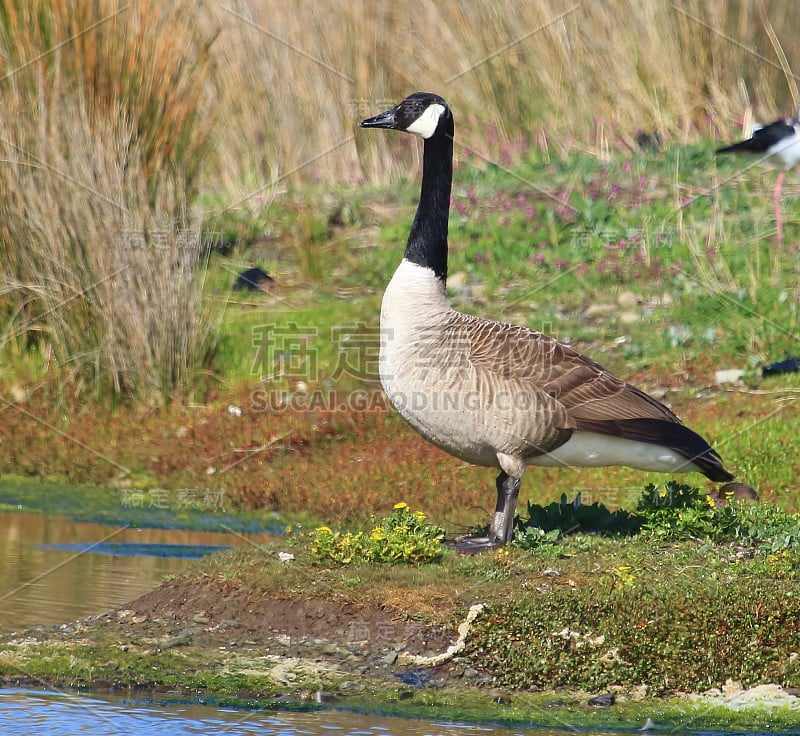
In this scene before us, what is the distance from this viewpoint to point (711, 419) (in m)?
11.9

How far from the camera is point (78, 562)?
31.1 ft

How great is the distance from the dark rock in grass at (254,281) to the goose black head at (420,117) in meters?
6.25

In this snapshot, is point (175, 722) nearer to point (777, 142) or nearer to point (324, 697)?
point (324, 697)

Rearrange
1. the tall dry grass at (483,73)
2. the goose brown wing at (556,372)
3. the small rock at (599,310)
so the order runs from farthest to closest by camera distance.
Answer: the tall dry grass at (483,73) → the small rock at (599,310) → the goose brown wing at (556,372)

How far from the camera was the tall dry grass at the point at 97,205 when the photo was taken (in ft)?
39.9

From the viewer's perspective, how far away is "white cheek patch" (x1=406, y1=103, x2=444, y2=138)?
9.18m

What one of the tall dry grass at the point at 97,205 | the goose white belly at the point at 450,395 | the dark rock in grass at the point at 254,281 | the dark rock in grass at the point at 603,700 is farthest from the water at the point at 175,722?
the dark rock in grass at the point at 254,281

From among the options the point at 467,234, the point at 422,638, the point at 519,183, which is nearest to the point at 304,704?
the point at 422,638

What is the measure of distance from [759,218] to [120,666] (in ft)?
36.7

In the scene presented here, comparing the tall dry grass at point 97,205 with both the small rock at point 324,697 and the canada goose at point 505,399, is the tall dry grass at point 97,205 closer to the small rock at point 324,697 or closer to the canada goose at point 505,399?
the canada goose at point 505,399

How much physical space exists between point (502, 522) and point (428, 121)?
293 centimetres

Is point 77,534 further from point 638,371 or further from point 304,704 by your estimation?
point 638,371

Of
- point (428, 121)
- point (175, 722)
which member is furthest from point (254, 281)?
point (175, 722)

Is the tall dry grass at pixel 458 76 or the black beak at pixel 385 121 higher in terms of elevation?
the tall dry grass at pixel 458 76
